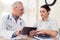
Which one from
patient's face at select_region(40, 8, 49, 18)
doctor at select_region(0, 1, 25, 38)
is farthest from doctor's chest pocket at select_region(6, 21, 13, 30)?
patient's face at select_region(40, 8, 49, 18)

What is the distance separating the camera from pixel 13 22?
145cm

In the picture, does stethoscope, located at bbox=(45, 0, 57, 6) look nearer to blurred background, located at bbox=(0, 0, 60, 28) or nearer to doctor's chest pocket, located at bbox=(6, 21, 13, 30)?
blurred background, located at bbox=(0, 0, 60, 28)

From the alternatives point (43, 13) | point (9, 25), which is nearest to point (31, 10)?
point (43, 13)

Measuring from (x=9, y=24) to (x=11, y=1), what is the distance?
0.69 feet

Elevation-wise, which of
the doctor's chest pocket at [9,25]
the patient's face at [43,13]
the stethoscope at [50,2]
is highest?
the stethoscope at [50,2]

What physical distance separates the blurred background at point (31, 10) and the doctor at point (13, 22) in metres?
0.04

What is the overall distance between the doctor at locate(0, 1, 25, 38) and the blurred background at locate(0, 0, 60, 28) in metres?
0.04

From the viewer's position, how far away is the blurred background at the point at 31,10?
4.70ft

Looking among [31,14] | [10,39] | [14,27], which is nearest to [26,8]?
[31,14]

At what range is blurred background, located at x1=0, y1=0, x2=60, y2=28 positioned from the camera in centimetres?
143

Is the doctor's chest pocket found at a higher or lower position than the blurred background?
lower

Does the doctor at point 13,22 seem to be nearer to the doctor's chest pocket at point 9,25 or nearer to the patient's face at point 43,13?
the doctor's chest pocket at point 9,25

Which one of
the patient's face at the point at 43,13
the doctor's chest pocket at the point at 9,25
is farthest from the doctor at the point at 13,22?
the patient's face at the point at 43,13

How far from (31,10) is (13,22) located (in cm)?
20
